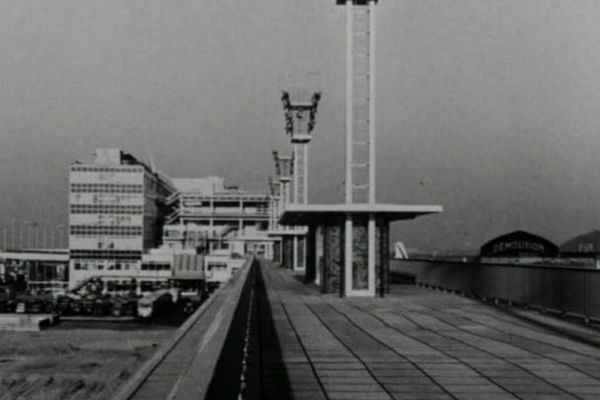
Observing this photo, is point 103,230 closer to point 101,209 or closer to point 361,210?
point 101,209

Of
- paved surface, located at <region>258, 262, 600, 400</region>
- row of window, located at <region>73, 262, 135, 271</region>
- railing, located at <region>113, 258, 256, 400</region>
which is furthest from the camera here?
row of window, located at <region>73, 262, 135, 271</region>

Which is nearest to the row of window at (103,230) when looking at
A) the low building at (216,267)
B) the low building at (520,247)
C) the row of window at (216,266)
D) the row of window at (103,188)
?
the row of window at (103,188)

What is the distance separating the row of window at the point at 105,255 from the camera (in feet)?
398

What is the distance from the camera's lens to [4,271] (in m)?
130

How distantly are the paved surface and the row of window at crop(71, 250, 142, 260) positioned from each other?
103238 millimetres

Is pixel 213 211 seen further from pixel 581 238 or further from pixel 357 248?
pixel 357 248

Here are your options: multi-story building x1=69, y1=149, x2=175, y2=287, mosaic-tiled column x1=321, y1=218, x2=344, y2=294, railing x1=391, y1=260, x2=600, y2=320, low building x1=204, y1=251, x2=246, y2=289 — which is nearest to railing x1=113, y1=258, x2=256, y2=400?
railing x1=391, y1=260, x2=600, y2=320

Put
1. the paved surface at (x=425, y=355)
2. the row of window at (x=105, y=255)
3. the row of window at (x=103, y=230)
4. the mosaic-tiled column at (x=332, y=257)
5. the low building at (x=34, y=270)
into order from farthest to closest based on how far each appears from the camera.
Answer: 1. the low building at (x=34, y=270)
2. the row of window at (x=105, y=255)
3. the row of window at (x=103, y=230)
4. the mosaic-tiled column at (x=332, y=257)
5. the paved surface at (x=425, y=355)

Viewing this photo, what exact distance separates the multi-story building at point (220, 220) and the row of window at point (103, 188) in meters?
17.5

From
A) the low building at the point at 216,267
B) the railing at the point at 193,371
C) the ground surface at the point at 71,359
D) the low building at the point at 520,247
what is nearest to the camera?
the railing at the point at 193,371

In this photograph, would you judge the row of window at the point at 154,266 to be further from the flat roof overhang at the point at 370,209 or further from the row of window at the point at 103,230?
the flat roof overhang at the point at 370,209

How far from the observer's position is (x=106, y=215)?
391 feet

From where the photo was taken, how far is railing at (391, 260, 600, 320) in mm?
19312

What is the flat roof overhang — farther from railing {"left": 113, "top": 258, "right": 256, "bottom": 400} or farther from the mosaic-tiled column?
railing {"left": 113, "top": 258, "right": 256, "bottom": 400}
